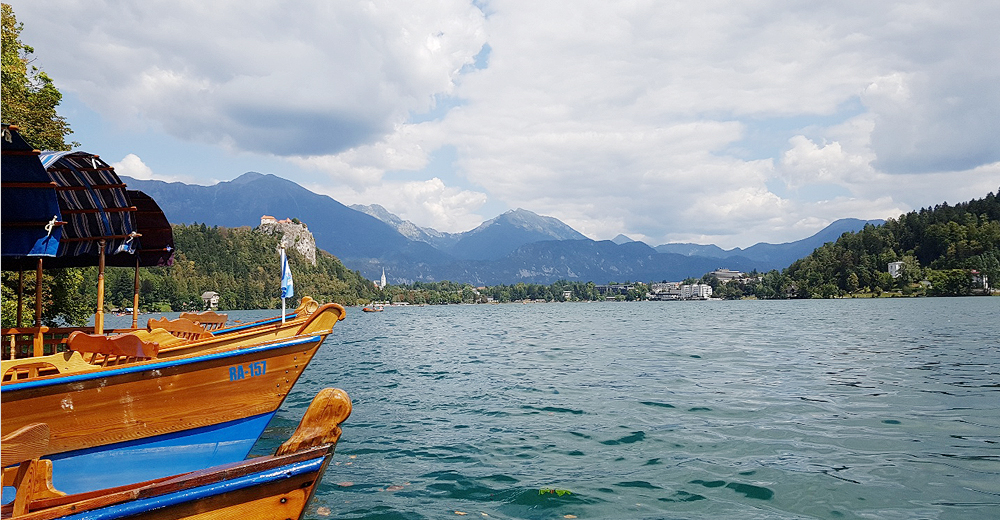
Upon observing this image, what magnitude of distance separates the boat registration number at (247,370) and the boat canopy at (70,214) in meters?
3.41

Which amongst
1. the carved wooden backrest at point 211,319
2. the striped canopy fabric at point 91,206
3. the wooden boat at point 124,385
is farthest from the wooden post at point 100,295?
the carved wooden backrest at point 211,319

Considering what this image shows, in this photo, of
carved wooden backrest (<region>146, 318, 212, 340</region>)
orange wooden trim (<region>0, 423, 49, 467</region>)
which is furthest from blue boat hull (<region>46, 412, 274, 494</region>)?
orange wooden trim (<region>0, 423, 49, 467</region>)

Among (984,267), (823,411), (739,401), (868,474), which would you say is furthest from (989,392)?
(984,267)

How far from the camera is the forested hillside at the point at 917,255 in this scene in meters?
142

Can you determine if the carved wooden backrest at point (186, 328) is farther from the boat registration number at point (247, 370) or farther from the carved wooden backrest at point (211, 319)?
the boat registration number at point (247, 370)

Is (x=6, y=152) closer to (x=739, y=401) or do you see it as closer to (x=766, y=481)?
(x=766, y=481)

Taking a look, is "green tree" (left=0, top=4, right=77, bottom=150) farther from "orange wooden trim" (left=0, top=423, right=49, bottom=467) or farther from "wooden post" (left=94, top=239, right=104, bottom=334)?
"orange wooden trim" (left=0, top=423, right=49, bottom=467)

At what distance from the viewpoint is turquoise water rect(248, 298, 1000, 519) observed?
8453mm

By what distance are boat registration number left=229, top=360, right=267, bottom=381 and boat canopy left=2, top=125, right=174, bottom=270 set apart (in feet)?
11.2

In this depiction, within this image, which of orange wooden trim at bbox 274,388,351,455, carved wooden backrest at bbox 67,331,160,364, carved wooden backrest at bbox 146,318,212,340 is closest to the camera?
orange wooden trim at bbox 274,388,351,455

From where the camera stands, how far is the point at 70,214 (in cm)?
1141

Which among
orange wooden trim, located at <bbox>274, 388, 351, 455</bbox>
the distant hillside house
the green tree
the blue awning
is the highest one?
the green tree

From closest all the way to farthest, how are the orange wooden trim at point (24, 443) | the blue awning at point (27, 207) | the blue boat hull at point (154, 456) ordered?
the orange wooden trim at point (24, 443)
the blue boat hull at point (154, 456)
the blue awning at point (27, 207)

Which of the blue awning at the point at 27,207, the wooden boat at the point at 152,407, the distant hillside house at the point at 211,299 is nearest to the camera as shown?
the wooden boat at the point at 152,407
